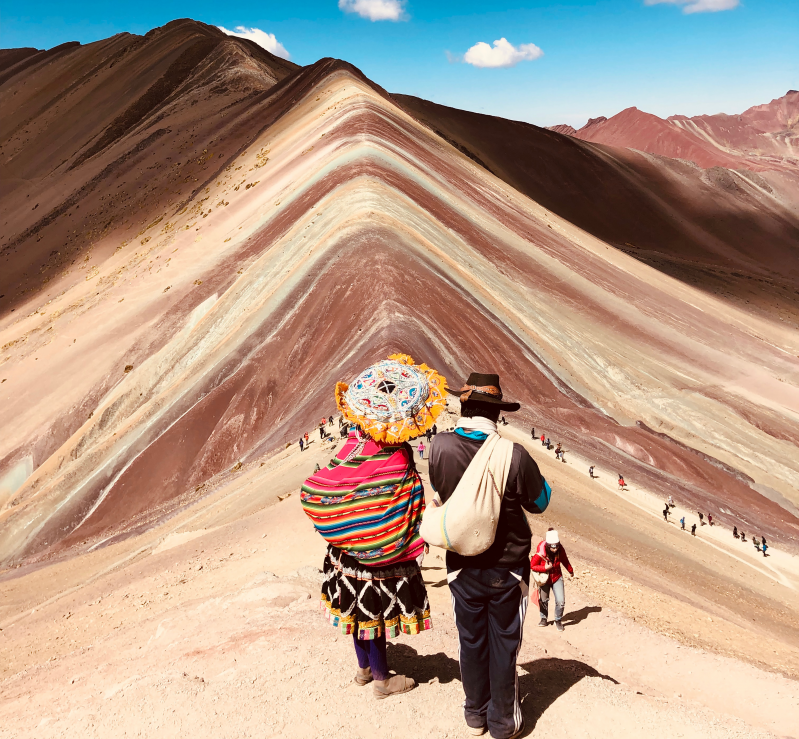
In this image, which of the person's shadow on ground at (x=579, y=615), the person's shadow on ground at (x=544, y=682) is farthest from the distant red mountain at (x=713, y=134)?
the person's shadow on ground at (x=544, y=682)

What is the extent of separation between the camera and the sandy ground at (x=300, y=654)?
412cm

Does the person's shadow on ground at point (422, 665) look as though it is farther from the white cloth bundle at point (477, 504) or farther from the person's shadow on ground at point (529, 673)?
the white cloth bundle at point (477, 504)

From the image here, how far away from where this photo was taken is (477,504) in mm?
3654

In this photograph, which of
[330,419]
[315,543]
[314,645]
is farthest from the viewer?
[330,419]

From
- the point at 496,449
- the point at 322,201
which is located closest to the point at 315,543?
the point at 496,449

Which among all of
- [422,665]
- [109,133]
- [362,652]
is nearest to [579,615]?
[422,665]

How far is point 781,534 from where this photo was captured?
47.1 feet

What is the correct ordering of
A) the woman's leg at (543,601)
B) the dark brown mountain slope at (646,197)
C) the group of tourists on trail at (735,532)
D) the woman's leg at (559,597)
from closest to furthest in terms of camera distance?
the woman's leg at (559,597), the woman's leg at (543,601), the group of tourists on trail at (735,532), the dark brown mountain slope at (646,197)

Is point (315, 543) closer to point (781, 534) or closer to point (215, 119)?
point (781, 534)

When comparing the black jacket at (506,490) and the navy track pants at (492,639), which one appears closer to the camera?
the black jacket at (506,490)

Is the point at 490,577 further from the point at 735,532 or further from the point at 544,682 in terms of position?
the point at 735,532

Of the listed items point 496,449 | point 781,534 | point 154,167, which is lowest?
point 781,534

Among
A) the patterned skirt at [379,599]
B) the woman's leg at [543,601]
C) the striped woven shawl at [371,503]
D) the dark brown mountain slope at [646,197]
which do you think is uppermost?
the dark brown mountain slope at [646,197]

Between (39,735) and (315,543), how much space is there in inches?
134
